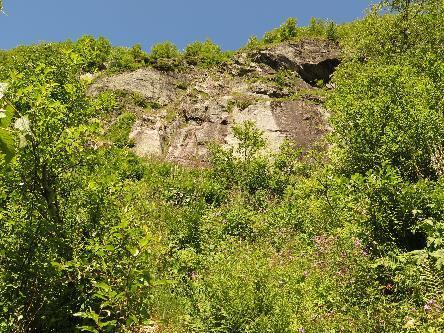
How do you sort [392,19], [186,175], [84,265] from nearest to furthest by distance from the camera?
1. [84,265]
2. [186,175]
3. [392,19]

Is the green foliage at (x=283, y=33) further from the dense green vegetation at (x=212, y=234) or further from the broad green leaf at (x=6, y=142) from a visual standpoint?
the broad green leaf at (x=6, y=142)

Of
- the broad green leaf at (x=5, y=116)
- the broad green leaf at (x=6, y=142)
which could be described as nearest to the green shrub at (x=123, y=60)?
the broad green leaf at (x=5, y=116)

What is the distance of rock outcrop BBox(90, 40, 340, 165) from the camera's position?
25.2m

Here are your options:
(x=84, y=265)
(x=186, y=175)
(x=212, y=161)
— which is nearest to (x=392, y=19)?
(x=212, y=161)

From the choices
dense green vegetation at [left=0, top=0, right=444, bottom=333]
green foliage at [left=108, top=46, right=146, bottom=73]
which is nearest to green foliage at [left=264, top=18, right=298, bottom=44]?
green foliage at [left=108, top=46, right=146, bottom=73]

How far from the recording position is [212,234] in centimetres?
1277

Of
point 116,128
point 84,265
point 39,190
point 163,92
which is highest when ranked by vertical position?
point 163,92

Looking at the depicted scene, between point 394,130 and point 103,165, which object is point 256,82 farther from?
point 103,165

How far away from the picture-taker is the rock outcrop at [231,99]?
2520cm

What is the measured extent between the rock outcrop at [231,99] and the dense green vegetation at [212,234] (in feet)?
30.4

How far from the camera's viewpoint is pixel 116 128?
26594 mm

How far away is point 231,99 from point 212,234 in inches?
678

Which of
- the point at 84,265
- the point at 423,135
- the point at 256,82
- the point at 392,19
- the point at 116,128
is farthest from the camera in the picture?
the point at 256,82

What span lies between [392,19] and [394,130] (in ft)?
48.6
